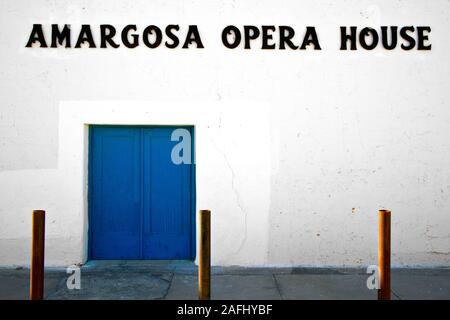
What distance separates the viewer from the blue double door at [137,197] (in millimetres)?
5031

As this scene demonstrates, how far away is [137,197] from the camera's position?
16.5 feet

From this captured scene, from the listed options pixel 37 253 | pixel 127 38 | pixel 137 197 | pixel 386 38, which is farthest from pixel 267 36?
pixel 37 253

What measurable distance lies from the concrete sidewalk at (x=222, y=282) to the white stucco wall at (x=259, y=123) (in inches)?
8.5

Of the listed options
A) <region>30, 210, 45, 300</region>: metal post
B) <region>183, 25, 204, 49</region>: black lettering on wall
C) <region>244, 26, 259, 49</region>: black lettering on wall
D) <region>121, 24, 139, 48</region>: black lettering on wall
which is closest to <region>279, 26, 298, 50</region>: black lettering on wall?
<region>244, 26, 259, 49</region>: black lettering on wall

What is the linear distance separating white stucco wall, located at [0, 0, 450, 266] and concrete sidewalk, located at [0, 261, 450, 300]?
22cm

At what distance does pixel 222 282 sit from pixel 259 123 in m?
2.05

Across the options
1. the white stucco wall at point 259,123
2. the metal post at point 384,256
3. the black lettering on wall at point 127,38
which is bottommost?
the metal post at point 384,256

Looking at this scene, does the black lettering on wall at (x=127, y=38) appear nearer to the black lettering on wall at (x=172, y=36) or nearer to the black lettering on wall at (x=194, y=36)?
the black lettering on wall at (x=172, y=36)

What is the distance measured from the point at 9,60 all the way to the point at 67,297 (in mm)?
3117

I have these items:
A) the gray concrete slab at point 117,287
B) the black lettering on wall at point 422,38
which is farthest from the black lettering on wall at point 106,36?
the black lettering on wall at point 422,38

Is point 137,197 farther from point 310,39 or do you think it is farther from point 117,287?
point 310,39
